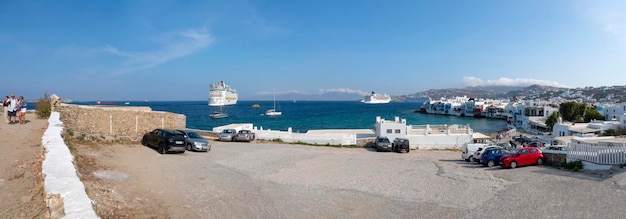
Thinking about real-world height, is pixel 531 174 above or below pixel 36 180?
below

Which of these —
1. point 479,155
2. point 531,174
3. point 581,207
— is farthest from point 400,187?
point 479,155

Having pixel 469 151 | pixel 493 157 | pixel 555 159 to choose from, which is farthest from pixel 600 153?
pixel 469 151

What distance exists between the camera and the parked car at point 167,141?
1608cm

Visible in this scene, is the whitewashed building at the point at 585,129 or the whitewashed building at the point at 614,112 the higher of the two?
the whitewashed building at the point at 614,112

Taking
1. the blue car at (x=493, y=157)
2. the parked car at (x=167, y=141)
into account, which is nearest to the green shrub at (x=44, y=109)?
the parked car at (x=167, y=141)

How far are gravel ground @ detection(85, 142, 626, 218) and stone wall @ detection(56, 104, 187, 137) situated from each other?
24.0 ft

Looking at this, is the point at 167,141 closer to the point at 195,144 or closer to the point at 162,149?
the point at 162,149

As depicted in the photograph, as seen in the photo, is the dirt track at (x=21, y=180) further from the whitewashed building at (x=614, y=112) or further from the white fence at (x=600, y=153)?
the whitewashed building at (x=614, y=112)

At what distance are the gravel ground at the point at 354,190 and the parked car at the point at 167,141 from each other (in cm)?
173

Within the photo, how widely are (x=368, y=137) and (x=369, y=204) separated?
23500mm

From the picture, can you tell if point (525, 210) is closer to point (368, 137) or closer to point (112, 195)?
point (112, 195)

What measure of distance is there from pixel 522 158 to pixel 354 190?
966 centimetres

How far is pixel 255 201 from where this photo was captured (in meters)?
8.46

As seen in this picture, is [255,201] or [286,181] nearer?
[255,201]
